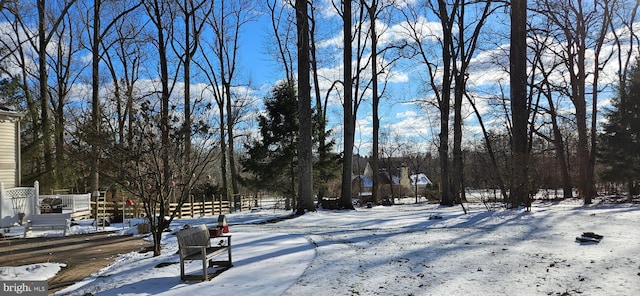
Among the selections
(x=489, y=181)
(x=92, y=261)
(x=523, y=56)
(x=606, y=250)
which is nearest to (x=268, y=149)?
(x=489, y=181)

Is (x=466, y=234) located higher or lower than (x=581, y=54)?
lower

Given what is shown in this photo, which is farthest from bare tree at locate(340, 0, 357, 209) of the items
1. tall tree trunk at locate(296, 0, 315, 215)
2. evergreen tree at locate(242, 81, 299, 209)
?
evergreen tree at locate(242, 81, 299, 209)

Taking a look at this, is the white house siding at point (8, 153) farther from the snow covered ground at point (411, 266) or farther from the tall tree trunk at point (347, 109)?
the tall tree trunk at point (347, 109)

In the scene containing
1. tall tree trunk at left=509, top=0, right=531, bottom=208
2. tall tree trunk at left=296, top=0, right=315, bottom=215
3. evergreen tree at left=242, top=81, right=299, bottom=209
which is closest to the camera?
tall tree trunk at left=509, top=0, right=531, bottom=208

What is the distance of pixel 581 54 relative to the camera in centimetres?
2361

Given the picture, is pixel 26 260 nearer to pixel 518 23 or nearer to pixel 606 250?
pixel 606 250

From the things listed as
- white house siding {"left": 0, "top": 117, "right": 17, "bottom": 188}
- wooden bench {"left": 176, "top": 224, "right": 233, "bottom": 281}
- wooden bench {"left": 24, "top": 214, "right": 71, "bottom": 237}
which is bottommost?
wooden bench {"left": 24, "top": 214, "right": 71, "bottom": 237}

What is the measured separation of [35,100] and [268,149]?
560 inches

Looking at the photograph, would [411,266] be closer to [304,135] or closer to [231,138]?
[304,135]

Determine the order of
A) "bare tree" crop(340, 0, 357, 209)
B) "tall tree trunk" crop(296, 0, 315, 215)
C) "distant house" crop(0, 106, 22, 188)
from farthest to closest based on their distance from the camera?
1. "bare tree" crop(340, 0, 357, 209)
2. "distant house" crop(0, 106, 22, 188)
3. "tall tree trunk" crop(296, 0, 315, 215)

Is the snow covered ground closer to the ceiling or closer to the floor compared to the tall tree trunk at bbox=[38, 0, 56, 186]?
closer to the floor

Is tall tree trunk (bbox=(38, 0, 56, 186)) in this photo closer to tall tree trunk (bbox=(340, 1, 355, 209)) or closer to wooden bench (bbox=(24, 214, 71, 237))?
wooden bench (bbox=(24, 214, 71, 237))

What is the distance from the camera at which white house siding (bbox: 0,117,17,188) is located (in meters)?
18.7

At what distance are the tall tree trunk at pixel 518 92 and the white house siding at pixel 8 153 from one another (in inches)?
779
